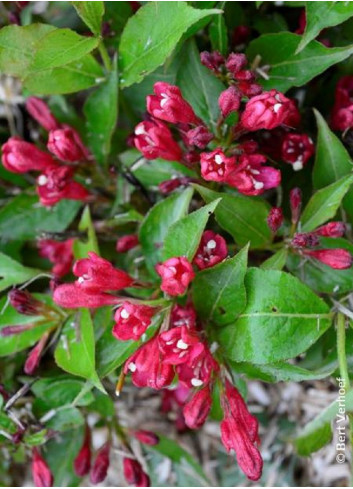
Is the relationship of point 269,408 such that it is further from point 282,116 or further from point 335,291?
point 282,116

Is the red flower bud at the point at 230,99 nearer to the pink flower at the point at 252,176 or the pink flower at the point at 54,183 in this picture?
the pink flower at the point at 252,176

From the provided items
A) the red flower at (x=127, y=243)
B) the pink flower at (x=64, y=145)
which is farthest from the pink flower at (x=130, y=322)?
the pink flower at (x=64, y=145)

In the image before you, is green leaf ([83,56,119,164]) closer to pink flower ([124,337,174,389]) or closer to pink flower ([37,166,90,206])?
pink flower ([37,166,90,206])

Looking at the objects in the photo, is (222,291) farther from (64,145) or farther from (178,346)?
(64,145)

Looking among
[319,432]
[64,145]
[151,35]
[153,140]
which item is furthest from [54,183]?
[319,432]

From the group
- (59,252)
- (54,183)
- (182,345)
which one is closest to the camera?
(182,345)

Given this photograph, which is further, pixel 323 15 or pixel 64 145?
pixel 64 145

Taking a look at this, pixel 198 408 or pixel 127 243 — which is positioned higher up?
pixel 127 243
